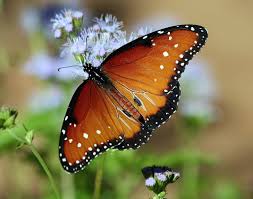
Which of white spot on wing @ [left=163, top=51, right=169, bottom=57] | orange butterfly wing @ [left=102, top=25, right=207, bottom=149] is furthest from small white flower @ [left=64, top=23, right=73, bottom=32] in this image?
white spot on wing @ [left=163, top=51, right=169, bottom=57]

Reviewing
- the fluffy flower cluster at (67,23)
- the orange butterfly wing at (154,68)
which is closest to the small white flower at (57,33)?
the fluffy flower cluster at (67,23)

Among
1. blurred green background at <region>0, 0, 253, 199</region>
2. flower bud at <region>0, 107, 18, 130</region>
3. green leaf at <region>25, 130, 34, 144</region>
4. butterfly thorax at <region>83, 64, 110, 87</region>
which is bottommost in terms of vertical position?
blurred green background at <region>0, 0, 253, 199</region>

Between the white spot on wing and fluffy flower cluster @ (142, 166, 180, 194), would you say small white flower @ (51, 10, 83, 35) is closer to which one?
the white spot on wing

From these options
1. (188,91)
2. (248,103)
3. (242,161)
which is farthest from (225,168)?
(188,91)

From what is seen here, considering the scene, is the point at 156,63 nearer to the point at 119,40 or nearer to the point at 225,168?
the point at 119,40

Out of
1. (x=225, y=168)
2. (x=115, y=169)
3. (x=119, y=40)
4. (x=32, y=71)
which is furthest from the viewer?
(x=225, y=168)

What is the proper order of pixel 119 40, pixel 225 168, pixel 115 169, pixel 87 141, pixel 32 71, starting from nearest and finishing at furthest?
1. pixel 87 141
2. pixel 119 40
3. pixel 115 169
4. pixel 32 71
5. pixel 225 168
